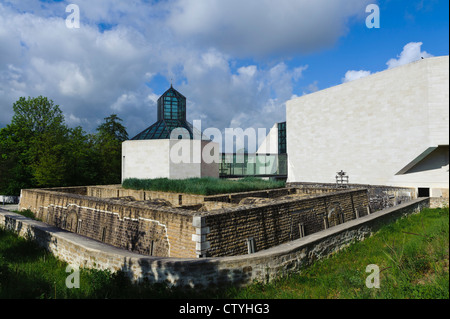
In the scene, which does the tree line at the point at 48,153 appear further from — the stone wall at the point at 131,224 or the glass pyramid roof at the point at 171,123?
the stone wall at the point at 131,224

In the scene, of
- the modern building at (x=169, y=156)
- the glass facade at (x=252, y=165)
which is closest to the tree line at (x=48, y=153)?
the modern building at (x=169, y=156)

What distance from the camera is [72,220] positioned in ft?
39.1

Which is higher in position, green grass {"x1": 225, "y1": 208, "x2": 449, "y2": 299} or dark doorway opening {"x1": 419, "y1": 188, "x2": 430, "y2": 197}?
dark doorway opening {"x1": 419, "y1": 188, "x2": 430, "y2": 197}

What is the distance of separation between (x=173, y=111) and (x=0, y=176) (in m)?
15.3

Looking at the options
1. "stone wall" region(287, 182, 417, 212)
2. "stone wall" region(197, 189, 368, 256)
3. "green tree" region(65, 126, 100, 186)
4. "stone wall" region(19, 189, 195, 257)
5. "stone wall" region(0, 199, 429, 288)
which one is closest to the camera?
"stone wall" region(0, 199, 429, 288)

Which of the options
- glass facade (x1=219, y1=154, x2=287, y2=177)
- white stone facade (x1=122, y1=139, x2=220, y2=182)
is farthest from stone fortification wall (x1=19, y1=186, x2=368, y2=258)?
glass facade (x1=219, y1=154, x2=287, y2=177)

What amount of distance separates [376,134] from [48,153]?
1010 inches

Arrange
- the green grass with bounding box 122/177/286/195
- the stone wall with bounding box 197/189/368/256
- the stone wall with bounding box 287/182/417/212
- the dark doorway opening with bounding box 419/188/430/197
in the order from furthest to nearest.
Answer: the dark doorway opening with bounding box 419/188/430/197, the stone wall with bounding box 287/182/417/212, the green grass with bounding box 122/177/286/195, the stone wall with bounding box 197/189/368/256

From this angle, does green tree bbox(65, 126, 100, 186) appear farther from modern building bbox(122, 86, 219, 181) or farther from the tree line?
modern building bbox(122, 86, 219, 181)

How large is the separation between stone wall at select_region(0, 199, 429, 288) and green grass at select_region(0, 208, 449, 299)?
0.56 feet

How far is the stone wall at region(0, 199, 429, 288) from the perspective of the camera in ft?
18.9

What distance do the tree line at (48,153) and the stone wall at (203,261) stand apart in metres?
15.7
